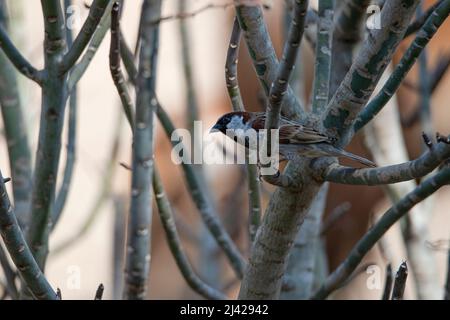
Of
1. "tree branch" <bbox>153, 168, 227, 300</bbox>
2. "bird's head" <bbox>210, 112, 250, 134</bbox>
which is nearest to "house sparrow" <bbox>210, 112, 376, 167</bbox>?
"bird's head" <bbox>210, 112, 250, 134</bbox>

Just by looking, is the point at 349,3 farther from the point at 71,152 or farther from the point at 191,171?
the point at 71,152

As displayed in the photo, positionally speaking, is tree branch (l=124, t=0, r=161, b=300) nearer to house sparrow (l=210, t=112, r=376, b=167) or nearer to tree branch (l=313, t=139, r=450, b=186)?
house sparrow (l=210, t=112, r=376, b=167)

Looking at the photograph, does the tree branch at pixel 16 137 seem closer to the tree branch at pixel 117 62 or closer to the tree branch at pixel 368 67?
the tree branch at pixel 117 62

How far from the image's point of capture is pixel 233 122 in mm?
2854

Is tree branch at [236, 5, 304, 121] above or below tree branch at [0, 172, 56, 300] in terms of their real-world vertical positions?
above

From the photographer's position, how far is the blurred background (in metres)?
6.03

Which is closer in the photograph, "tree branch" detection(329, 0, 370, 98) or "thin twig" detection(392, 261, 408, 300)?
"thin twig" detection(392, 261, 408, 300)

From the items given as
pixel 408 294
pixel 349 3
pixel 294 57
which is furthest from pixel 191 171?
pixel 408 294

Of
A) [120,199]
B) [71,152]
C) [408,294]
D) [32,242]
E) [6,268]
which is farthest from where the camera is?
[408,294]

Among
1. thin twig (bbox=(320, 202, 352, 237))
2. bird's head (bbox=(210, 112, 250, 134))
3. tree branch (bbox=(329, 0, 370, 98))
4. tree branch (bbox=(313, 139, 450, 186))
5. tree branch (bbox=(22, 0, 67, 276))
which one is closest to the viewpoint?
tree branch (bbox=(313, 139, 450, 186))

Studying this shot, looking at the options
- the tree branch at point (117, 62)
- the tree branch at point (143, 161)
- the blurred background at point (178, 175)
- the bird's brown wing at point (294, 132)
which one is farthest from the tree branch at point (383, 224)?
the blurred background at point (178, 175)

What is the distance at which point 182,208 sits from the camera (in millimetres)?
7332

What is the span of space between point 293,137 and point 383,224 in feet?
1.34
